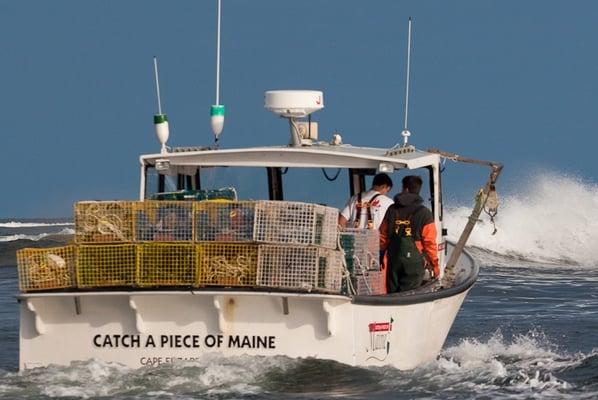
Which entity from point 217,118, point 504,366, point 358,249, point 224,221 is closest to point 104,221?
point 224,221

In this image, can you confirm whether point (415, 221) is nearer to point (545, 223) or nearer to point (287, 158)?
point (287, 158)

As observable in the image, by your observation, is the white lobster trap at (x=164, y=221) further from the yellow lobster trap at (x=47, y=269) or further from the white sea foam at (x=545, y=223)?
the white sea foam at (x=545, y=223)

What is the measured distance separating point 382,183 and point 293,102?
1.09 metres

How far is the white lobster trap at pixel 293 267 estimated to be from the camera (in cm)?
1125

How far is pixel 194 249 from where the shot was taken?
1130cm

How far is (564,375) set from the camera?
1324 cm

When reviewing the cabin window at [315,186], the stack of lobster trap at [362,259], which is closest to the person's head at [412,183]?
the cabin window at [315,186]

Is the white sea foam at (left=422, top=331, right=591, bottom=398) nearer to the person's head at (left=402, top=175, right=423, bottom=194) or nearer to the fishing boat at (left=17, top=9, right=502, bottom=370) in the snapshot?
the fishing boat at (left=17, top=9, right=502, bottom=370)

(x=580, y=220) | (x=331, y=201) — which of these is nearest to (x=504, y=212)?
(x=580, y=220)

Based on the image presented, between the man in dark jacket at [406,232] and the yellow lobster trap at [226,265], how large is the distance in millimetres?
2043

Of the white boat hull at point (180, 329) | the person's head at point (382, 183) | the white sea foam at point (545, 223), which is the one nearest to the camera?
the white boat hull at point (180, 329)

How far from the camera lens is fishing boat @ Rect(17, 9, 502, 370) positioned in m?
11.3

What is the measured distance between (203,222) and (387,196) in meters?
2.70

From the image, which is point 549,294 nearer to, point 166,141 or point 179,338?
point 166,141
